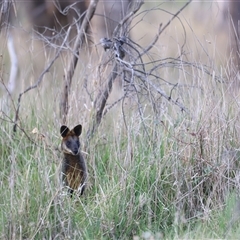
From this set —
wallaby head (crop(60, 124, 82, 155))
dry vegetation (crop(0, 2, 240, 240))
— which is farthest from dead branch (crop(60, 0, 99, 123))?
wallaby head (crop(60, 124, 82, 155))

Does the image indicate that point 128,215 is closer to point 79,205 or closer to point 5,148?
point 79,205

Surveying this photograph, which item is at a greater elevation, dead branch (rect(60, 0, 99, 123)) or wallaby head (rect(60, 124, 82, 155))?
dead branch (rect(60, 0, 99, 123))

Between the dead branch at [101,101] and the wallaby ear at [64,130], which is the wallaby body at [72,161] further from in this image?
the dead branch at [101,101]

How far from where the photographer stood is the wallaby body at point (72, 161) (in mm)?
6008

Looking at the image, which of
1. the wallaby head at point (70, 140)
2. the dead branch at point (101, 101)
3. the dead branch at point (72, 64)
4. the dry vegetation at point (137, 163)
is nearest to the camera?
the dry vegetation at point (137, 163)

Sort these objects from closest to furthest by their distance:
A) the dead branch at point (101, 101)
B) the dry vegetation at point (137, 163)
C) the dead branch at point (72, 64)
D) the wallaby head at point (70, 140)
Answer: the dry vegetation at point (137, 163) < the wallaby head at point (70, 140) < the dead branch at point (101, 101) < the dead branch at point (72, 64)

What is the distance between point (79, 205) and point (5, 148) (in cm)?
145

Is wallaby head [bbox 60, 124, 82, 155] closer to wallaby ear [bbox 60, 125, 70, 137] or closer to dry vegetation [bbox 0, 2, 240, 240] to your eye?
wallaby ear [bbox 60, 125, 70, 137]

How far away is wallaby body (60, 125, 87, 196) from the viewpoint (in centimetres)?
601

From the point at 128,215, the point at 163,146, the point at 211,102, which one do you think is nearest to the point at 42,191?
the point at 128,215

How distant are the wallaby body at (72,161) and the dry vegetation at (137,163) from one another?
0.42 ft

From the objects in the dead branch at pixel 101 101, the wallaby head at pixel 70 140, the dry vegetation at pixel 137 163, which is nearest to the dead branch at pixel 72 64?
the dry vegetation at pixel 137 163

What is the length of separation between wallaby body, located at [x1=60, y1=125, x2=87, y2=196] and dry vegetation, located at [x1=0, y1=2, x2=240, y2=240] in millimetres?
128

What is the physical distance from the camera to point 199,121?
6.05 m
